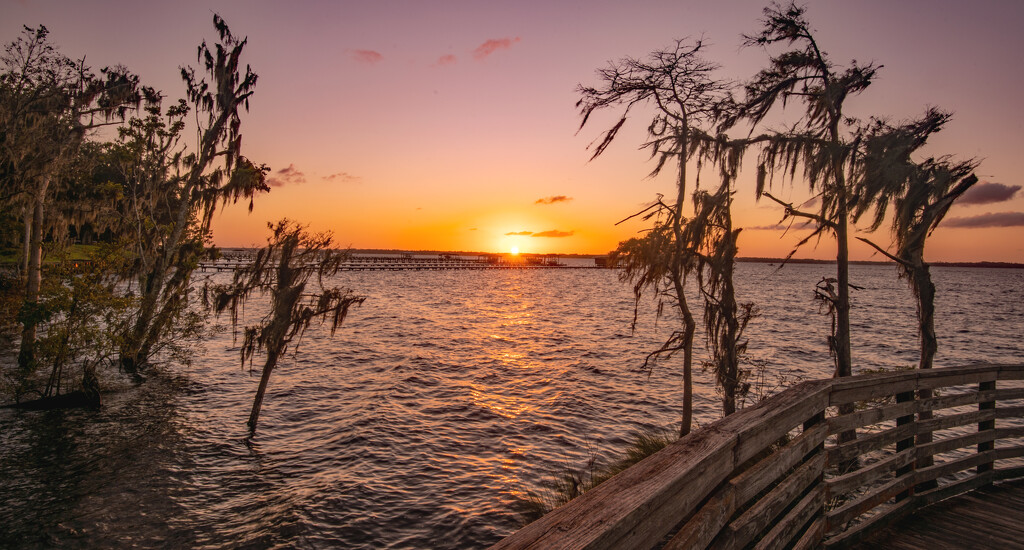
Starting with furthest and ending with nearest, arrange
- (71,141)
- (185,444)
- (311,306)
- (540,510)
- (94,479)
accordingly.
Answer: (71,141) < (311,306) < (185,444) < (94,479) < (540,510)

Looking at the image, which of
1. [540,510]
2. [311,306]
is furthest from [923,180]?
[311,306]

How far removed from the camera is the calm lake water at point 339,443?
922 cm

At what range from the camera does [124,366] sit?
1950cm

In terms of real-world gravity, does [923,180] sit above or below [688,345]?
above

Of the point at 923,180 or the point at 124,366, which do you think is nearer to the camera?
the point at 923,180

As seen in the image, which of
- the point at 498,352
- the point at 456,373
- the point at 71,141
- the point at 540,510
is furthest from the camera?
the point at 498,352

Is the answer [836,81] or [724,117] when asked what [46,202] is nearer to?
[724,117]

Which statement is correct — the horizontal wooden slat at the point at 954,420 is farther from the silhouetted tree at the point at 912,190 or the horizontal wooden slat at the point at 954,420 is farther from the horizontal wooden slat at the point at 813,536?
the silhouetted tree at the point at 912,190

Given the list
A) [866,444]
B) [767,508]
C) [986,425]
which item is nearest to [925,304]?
[986,425]

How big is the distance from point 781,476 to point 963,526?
278cm

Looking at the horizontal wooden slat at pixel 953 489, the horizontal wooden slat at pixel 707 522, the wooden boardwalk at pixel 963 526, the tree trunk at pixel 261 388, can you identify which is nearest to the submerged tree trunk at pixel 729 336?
the horizontal wooden slat at pixel 953 489

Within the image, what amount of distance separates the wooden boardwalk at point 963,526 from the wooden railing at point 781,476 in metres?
0.14

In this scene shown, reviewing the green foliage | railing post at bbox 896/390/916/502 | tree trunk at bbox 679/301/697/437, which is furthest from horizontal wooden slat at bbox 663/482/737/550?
the green foliage

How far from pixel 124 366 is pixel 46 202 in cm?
790
